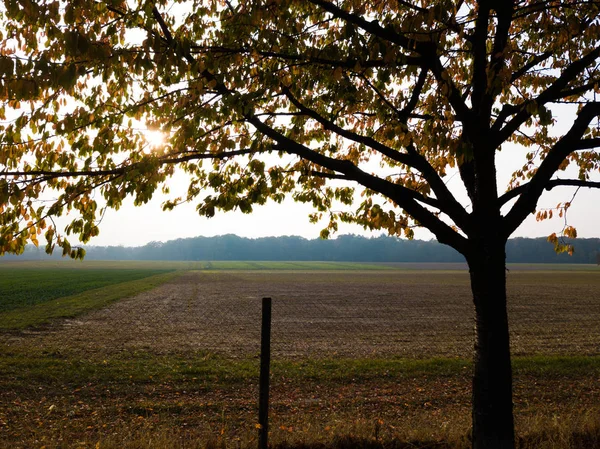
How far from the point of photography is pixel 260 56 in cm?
587

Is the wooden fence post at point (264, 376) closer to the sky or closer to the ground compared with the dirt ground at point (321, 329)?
closer to the sky

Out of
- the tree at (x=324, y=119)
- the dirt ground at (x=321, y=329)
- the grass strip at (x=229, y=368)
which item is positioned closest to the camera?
the tree at (x=324, y=119)

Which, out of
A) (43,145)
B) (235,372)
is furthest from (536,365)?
(43,145)

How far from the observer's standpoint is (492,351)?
5410 mm

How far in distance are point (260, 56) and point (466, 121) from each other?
254cm

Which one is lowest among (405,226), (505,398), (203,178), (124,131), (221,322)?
(221,322)

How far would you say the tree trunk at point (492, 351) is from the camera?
17.6 ft

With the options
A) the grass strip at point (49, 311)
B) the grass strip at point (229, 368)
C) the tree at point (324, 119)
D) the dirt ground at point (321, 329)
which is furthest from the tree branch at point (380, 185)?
the grass strip at point (49, 311)

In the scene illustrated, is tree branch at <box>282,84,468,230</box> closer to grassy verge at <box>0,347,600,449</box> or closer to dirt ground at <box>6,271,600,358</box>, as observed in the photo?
grassy verge at <box>0,347,600,449</box>

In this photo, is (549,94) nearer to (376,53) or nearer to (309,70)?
(376,53)

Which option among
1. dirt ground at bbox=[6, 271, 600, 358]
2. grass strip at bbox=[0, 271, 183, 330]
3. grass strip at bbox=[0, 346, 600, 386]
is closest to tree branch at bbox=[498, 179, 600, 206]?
grass strip at bbox=[0, 346, 600, 386]

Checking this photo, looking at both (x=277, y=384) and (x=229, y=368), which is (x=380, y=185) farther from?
(x=229, y=368)

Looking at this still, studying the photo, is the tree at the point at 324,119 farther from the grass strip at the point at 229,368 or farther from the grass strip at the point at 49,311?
the grass strip at the point at 49,311

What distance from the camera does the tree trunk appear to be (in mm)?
5379
